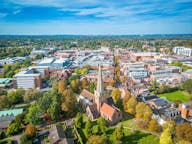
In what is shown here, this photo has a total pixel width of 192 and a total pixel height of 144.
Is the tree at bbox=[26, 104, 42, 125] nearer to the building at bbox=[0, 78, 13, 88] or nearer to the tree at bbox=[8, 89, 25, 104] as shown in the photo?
the tree at bbox=[8, 89, 25, 104]

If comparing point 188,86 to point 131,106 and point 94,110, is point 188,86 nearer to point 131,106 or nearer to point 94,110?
point 131,106

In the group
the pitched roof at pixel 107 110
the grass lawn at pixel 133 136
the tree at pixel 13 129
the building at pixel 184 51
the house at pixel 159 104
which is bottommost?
the grass lawn at pixel 133 136

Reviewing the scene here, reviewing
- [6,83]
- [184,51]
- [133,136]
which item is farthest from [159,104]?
[184,51]

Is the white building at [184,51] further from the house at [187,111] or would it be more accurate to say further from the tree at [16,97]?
the tree at [16,97]

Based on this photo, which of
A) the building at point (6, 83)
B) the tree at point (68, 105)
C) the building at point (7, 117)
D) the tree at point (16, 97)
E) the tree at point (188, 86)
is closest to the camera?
the building at point (7, 117)

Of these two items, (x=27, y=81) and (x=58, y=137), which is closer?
(x=58, y=137)

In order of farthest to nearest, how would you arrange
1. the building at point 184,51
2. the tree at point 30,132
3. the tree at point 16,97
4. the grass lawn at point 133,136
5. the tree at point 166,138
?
the building at point 184,51
the tree at point 16,97
the grass lawn at point 133,136
the tree at point 30,132
the tree at point 166,138

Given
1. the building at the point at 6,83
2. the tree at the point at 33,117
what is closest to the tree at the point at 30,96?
the tree at the point at 33,117
